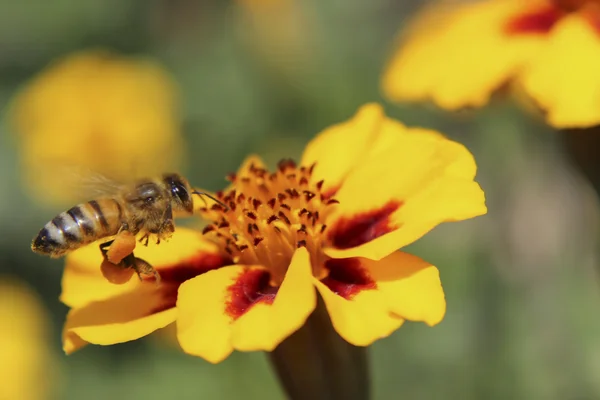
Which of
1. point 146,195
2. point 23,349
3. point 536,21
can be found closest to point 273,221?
point 146,195

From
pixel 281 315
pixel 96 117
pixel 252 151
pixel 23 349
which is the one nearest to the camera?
pixel 281 315

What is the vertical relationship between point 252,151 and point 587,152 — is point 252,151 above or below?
below

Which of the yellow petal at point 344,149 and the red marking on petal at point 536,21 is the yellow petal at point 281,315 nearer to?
the yellow petal at point 344,149

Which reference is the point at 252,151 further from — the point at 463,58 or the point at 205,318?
the point at 205,318

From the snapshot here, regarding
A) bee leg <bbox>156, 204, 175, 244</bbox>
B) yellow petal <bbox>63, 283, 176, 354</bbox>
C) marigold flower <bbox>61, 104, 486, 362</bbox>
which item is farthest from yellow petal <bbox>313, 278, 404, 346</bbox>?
bee leg <bbox>156, 204, 175, 244</bbox>

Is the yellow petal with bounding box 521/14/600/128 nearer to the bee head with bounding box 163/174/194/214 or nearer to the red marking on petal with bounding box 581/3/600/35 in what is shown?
the red marking on petal with bounding box 581/3/600/35
